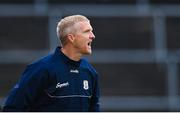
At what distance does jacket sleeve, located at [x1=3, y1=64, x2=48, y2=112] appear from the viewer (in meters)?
3.08

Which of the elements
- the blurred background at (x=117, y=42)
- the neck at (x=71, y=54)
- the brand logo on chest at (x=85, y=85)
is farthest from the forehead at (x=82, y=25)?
the blurred background at (x=117, y=42)

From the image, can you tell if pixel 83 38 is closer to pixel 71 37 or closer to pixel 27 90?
pixel 71 37

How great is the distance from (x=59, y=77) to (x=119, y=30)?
616 cm

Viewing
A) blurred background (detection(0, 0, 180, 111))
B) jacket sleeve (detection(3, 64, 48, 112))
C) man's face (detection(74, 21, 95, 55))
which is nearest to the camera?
jacket sleeve (detection(3, 64, 48, 112))

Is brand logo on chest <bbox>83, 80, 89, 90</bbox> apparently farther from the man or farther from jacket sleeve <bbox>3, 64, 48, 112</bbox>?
jacket sleeve <bbox>3, 64, 48, 112</bbox>

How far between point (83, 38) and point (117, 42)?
6.12 metres

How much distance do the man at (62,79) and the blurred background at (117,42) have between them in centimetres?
558

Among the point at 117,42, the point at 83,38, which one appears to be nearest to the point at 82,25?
the point at 83,38

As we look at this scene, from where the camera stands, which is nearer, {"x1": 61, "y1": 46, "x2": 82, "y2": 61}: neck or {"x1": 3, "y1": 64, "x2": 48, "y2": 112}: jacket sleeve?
{"x1": 3, "y1": 64, "x2": 48, "y2": 112}: jacket sleeve

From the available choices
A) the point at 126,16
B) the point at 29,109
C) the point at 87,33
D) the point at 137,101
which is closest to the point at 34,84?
the point at 29,109

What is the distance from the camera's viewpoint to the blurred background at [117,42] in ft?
29.3

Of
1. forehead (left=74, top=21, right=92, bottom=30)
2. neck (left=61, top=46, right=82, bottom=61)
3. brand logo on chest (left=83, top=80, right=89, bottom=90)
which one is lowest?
brand logo on chest (left=83, top=80, right=89, bottom=90)

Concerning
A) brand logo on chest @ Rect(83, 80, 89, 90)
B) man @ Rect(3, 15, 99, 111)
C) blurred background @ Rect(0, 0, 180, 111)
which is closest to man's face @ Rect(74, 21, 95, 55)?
man @ Rect(3, 15, 99, 111)

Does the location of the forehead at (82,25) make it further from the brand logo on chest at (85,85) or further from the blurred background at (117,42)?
the blurred background at (117,42)
